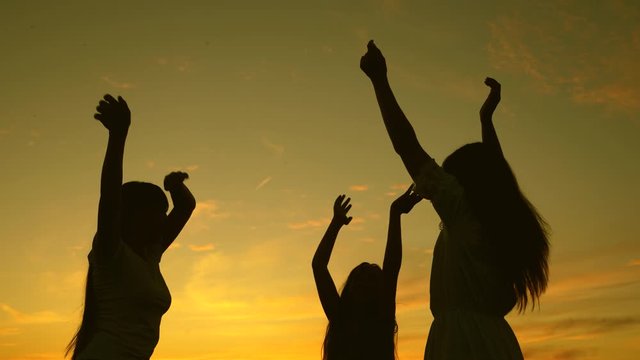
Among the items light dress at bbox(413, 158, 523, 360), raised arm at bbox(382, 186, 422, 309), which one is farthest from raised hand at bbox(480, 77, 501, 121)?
raised arm at bbox(382, 186, 422, 309)

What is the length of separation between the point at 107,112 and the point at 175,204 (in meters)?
1.69

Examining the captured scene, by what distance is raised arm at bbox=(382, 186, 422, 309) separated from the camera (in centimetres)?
507

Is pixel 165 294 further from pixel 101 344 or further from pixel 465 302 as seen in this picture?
pixel 465 302

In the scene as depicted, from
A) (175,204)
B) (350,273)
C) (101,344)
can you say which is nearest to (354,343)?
(350,273)

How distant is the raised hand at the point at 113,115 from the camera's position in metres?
3.32

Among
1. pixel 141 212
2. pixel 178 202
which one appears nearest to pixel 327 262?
pixel 178 202

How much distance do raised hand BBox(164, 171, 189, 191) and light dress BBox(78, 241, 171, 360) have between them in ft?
4.23

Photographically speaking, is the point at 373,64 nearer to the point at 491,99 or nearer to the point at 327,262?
the point at 491,99

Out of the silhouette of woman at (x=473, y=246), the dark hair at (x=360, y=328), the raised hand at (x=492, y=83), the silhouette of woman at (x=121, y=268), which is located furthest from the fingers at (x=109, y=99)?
the dark hair at (x=360, y=328)

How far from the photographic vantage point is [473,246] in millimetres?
2955

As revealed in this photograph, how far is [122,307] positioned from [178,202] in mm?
1442

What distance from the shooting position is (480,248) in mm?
2953

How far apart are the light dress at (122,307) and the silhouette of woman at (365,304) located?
185cm

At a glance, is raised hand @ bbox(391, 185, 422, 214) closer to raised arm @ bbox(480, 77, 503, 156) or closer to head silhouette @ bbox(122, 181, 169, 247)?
raised arm @ bbox(480, 77, 503, 156)
